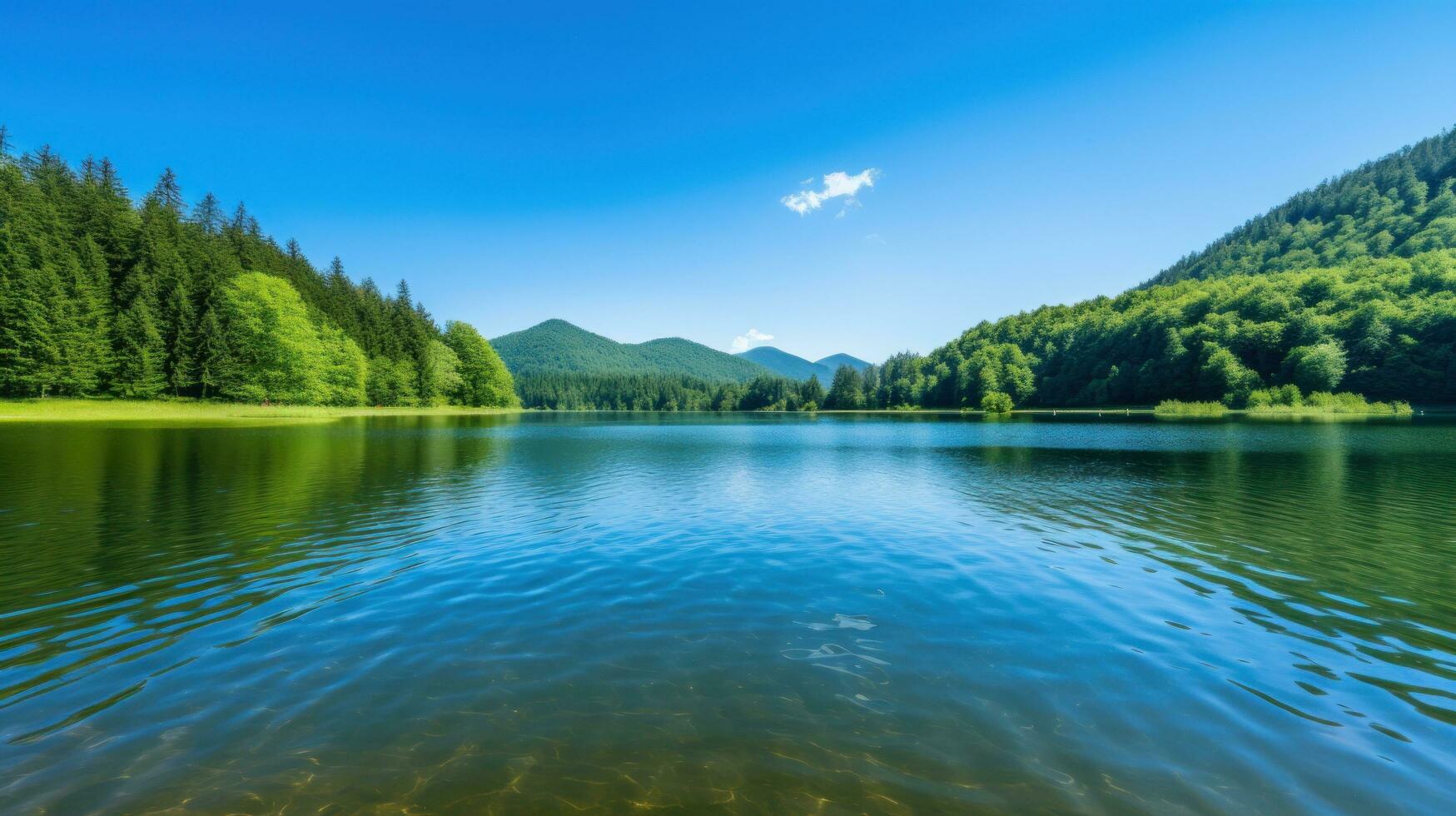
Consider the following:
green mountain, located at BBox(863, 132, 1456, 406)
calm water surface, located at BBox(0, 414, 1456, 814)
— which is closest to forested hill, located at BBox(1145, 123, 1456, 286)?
green mountain, located at BBox(863, 132, 1456, 406)

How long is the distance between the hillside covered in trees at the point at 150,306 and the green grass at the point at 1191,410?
162129mm

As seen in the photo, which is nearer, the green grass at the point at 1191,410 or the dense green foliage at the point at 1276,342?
the dense green foliage at the point at 1276,342

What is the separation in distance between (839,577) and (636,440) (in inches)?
1804

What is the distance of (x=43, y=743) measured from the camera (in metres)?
6.34

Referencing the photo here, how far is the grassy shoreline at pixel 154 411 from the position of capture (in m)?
63.4

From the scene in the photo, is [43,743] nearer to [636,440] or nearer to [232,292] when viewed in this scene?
[636,440]

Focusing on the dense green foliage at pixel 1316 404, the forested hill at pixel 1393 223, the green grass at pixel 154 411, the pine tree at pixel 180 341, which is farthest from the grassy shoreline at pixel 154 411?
the forested hill at pixel 1393 223

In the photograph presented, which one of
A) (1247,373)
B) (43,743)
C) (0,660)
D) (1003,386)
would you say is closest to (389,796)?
(43,743)

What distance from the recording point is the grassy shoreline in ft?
208

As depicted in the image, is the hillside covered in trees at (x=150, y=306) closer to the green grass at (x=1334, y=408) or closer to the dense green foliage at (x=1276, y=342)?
the green grass at (x=1334, y=408)

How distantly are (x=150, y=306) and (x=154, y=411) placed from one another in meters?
19.6

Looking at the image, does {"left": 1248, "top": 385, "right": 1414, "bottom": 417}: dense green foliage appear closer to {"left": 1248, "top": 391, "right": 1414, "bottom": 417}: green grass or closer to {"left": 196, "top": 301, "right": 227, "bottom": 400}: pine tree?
{"left": 1248, "top": 391, "right": 1414, "bottom": 417}: green grass

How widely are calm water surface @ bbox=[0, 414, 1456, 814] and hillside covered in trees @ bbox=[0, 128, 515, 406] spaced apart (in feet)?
Result: 244

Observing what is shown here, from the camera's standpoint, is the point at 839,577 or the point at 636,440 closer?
the point at 839,577
